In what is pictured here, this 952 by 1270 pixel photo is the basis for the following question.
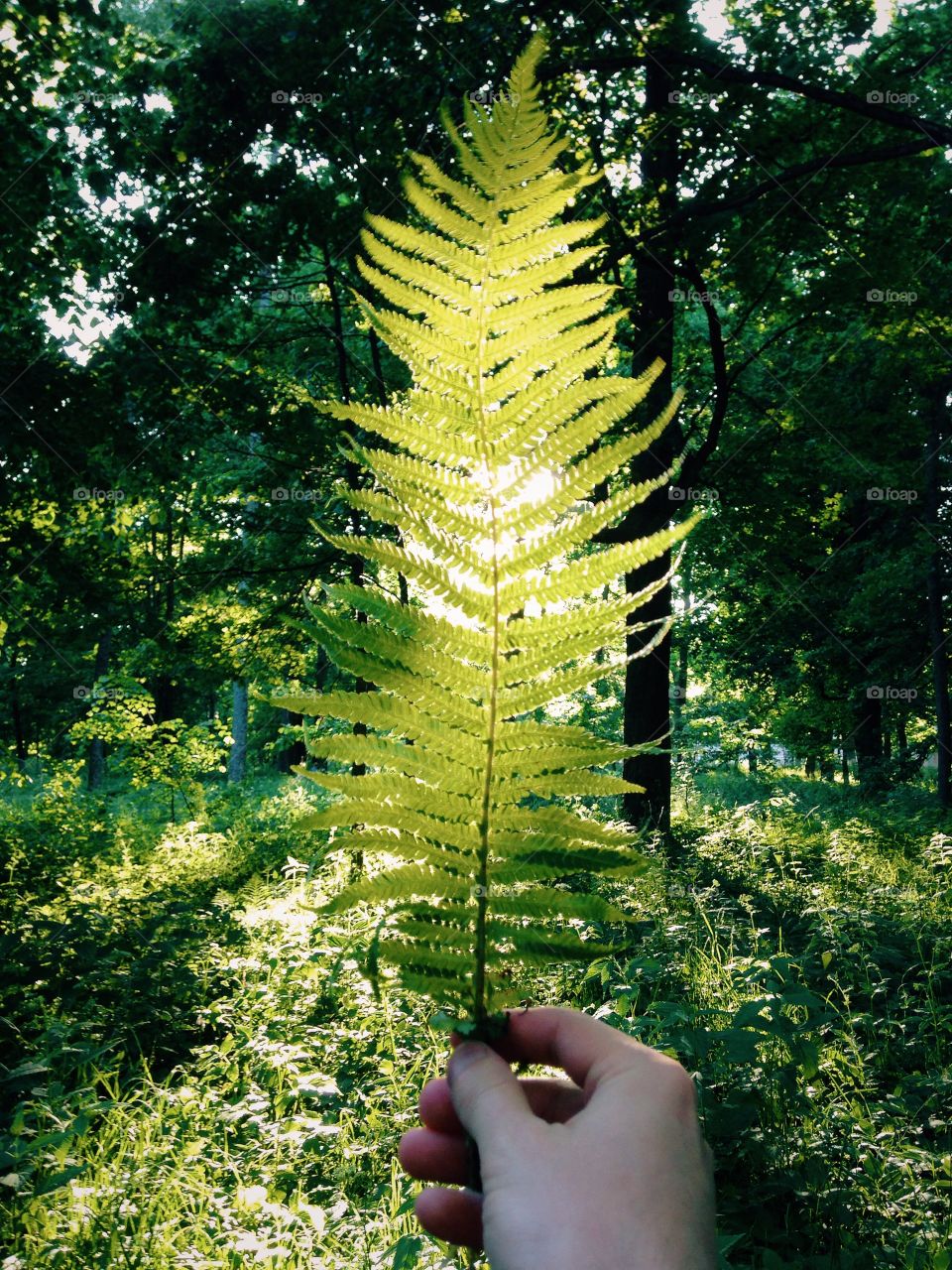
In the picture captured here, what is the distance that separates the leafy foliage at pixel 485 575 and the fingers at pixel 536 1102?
0.25m

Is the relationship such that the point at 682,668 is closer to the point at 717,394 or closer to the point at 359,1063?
the point at 717,394

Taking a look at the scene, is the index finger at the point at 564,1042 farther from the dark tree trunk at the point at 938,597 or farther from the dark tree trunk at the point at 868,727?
the dark tree trunk at the point at 868,727

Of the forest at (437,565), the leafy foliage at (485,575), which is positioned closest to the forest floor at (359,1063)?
the forest at (437,565)

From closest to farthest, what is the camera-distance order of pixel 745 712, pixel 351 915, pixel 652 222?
1. pixel 351 915
2. pixel 652 222
3. pixel 745 712

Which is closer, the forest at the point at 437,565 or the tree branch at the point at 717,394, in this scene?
the forest at the point at 437,565

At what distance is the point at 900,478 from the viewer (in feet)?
34.3

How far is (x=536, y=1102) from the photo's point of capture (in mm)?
1165

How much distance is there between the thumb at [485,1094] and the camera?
2.98ft

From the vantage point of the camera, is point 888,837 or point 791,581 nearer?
point 888,837

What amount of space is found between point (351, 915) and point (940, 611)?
45.1ft

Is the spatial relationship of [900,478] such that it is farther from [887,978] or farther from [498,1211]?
[498,1211]

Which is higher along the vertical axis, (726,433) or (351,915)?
(726,433)

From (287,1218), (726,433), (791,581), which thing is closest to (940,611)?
(791,581)

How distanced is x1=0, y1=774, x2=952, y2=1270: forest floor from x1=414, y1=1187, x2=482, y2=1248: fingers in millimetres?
369
